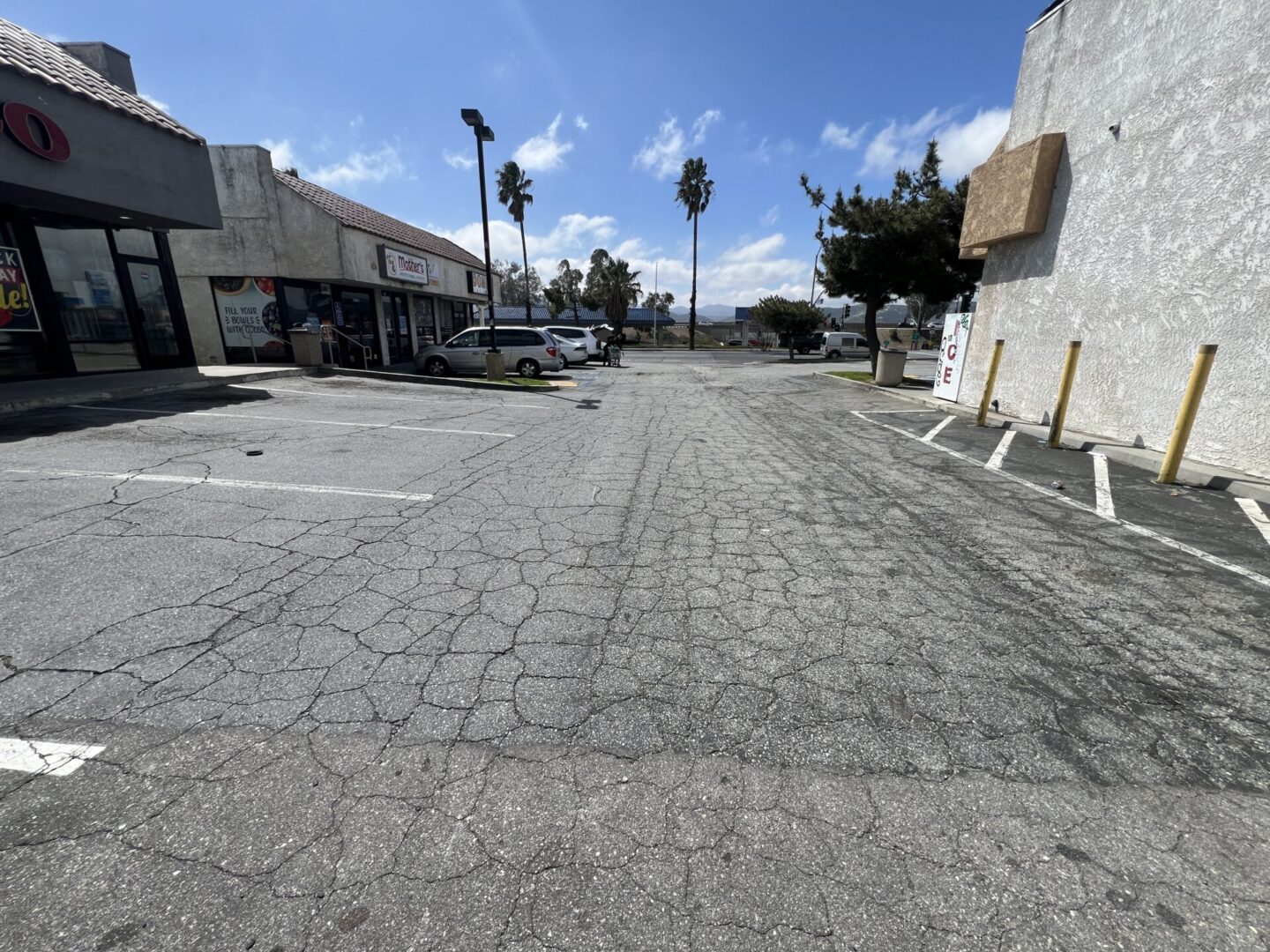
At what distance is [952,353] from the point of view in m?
13.2

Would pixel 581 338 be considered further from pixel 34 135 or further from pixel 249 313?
pixel 34 135

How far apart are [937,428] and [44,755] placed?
11.4 m

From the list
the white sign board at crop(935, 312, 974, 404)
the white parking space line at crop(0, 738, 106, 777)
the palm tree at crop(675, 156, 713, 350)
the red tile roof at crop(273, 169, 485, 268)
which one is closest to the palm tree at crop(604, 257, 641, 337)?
the palm tree at crop(675, 156, 713, 350)

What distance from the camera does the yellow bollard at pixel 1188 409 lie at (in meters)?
5.83

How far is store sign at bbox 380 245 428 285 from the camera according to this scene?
17.8m

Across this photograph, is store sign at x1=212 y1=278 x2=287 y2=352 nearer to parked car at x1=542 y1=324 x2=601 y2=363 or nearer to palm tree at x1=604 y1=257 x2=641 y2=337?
parked car at x1=542 y1=324 x2=601 y2=363

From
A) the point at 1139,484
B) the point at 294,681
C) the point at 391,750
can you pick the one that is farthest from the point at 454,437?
the point at 1139,484

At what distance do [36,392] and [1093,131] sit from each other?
61.8ft

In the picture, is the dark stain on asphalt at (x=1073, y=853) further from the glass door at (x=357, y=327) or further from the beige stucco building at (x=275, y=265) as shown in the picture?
the glass door at (x=357, y=327)

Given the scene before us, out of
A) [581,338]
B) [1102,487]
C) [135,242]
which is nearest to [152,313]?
[135,242]

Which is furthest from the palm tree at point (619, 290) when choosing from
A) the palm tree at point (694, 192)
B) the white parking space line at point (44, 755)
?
the white parking space line at point (44, 755)

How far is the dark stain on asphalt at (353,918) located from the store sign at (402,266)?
19888 mm

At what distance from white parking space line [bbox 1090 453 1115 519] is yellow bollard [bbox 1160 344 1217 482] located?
0.55 meters

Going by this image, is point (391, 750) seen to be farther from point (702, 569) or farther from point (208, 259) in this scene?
point (208, 259)
